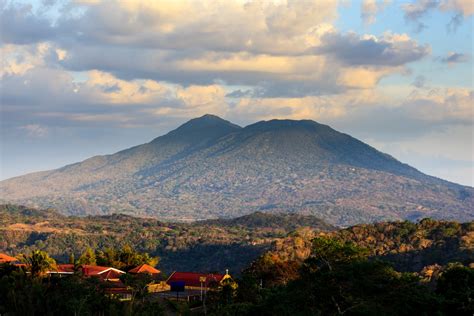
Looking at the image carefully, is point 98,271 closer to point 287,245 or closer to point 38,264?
point 38,264

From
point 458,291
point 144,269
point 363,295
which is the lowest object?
point 144,269

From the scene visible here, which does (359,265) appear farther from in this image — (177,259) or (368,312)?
(177,259)

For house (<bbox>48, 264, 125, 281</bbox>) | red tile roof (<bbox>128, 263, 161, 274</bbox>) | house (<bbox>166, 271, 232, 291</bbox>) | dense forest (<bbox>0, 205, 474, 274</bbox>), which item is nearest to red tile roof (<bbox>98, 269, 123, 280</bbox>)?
house (<bbox>48, 264, 125, 281</bbox>)

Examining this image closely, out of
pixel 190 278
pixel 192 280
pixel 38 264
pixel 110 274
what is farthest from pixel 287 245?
pixel 38 264

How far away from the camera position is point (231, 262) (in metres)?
158

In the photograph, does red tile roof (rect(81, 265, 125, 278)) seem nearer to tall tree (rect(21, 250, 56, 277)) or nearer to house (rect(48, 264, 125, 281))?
house (rect(48, 264, 125, 281))

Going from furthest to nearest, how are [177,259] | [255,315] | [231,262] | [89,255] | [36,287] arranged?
1. [177,259]
2. [231,262]
3. [89,255]
4. [36,287]
5. [255,315]

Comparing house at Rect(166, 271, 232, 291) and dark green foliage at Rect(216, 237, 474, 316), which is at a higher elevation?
dark green foliage at Rect(216, 237, 474, 316)

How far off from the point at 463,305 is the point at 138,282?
99.6 feet

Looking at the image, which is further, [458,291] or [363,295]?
[458,291]

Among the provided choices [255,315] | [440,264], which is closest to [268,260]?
[440,264]

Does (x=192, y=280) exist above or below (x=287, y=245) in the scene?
below

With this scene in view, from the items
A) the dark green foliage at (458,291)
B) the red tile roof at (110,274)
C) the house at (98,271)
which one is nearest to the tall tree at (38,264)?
the house at (98,271)

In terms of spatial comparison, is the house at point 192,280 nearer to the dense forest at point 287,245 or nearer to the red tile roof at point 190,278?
the red tile roof at point 190,278
